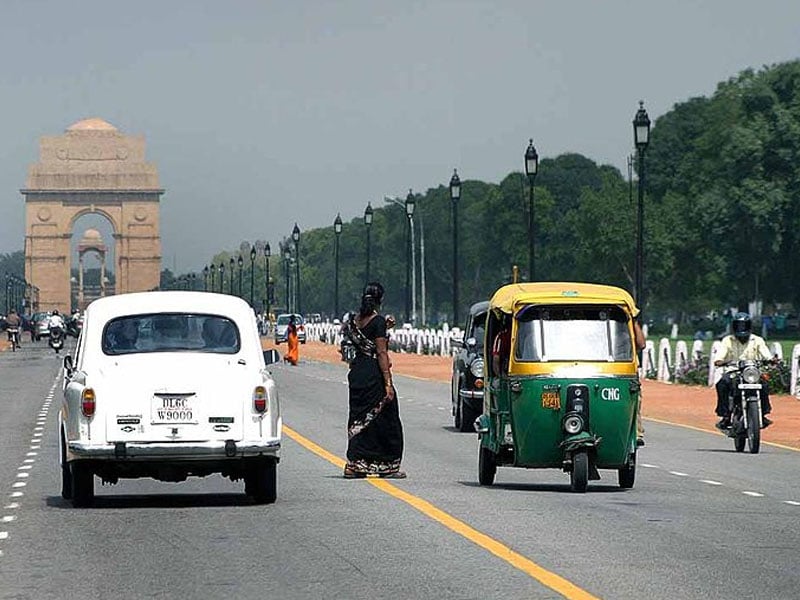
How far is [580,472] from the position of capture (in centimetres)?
1755

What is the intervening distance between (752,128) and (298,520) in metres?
76.0

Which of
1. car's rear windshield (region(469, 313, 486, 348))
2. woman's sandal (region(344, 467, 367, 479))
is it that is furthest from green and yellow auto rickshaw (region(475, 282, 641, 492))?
car's rear windshield (region(469, 313, 486, 348))

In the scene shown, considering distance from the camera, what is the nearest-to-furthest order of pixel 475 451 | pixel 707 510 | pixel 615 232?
pixel 707 510
pixel 475 451
pixel 615 232

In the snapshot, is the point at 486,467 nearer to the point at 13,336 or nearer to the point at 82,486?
the point at 82,486

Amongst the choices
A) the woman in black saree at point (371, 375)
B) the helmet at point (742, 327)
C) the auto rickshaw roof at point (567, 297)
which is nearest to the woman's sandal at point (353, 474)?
the woman in black saree at point (371, 375)

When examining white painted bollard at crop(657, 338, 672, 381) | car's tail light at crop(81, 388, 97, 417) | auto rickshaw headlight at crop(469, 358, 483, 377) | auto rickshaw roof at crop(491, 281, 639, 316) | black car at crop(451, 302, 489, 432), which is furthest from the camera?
white painted bollard at crop(657, 338, 672, 381)

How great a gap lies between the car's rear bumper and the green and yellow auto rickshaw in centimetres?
246

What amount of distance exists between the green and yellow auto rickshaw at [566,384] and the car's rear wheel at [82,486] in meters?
3.45

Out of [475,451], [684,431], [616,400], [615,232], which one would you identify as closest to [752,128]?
[615,232]

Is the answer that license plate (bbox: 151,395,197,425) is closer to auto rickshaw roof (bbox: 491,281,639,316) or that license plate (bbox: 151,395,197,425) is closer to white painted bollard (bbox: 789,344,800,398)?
auto rickshaw roof (bbox: 491,281,639,316)

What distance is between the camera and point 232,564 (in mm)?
12266

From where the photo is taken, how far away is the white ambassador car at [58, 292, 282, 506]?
15984 mm

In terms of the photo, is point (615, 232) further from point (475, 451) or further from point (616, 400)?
point (616, 400)

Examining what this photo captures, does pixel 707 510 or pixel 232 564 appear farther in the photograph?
A: pixel 707 510
